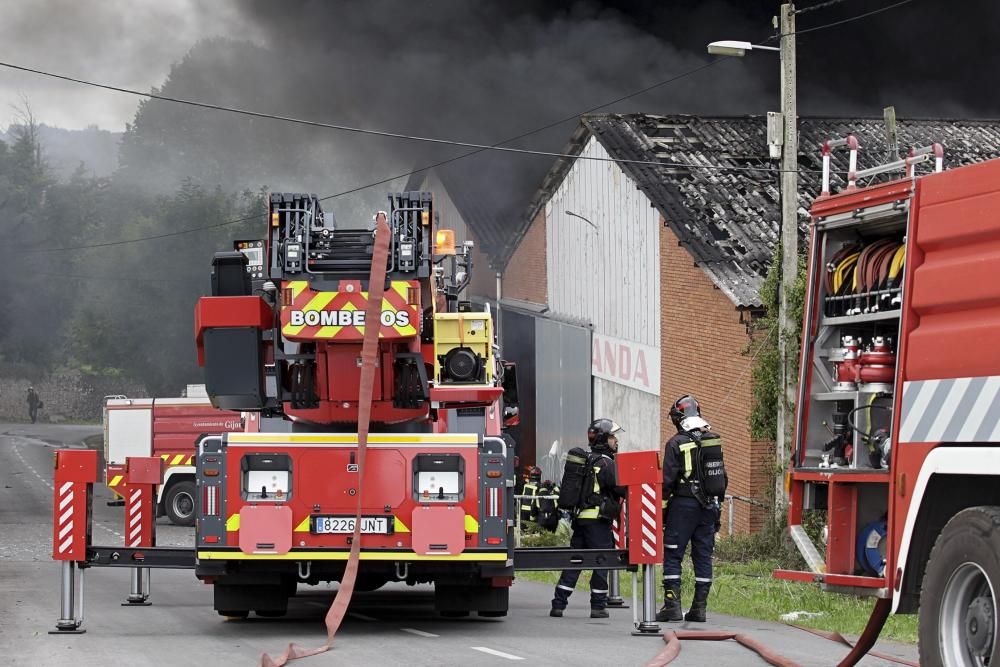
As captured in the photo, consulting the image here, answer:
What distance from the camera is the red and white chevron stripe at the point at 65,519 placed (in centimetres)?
1073

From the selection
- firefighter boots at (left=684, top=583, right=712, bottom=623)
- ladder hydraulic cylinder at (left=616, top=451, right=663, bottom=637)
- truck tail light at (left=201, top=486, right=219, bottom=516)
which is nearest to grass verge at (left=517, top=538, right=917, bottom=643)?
firefighter boots at (left=684, top=583, right=712, bottom=623)

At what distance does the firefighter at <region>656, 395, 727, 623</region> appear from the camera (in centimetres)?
1152

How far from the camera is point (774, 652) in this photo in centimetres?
923

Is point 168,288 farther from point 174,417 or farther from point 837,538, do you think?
point 837,538

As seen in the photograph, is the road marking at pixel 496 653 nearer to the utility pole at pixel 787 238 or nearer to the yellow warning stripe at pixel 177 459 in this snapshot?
the utility pole at pixel 787 238

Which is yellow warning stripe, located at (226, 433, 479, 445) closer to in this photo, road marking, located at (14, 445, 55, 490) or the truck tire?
the truck tire

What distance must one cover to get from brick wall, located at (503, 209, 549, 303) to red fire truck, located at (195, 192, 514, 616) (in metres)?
21.3

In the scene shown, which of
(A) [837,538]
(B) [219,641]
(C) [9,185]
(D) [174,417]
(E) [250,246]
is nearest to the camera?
(A) [837,538]

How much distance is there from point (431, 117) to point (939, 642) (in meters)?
23.9

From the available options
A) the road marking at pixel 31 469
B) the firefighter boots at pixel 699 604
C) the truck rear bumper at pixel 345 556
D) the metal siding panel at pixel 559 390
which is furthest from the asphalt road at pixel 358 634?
the road marking at pixel 31 469

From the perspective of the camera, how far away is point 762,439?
66.8 ft

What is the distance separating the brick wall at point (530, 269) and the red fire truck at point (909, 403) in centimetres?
2369

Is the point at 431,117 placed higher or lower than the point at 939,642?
higher

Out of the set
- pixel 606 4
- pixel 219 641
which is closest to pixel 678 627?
pixel 219 641
